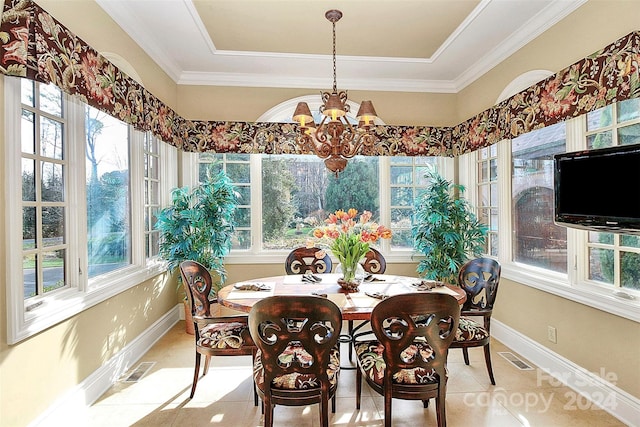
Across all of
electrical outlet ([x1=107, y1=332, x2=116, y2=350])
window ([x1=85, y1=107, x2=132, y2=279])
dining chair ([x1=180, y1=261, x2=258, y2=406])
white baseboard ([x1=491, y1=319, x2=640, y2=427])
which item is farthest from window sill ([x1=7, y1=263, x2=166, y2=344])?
white baseboard ([x1=491, y1=319, x2=640, y2=427])

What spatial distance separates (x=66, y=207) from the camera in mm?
2365

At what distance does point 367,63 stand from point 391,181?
1.48 m

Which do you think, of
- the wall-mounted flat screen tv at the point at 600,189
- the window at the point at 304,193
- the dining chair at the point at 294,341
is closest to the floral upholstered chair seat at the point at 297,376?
the dining chair at the point at 294,341

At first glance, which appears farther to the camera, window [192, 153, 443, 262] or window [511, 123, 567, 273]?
window [192, 153, 443, 262]

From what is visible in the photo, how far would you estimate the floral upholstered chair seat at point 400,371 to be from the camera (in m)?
1.96

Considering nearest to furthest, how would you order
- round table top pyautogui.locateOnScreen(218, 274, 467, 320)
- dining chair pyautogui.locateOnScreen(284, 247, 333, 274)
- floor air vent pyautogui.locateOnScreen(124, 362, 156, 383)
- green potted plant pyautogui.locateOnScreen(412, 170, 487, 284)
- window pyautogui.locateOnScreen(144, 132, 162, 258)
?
round table top pyautogui.locateOnScreen(218, 274, 467, 320)
floor air vent pyautogui.locateOnScreen(124, 362, 156, 383)
dining chair pyautogui.locateOnScreen(284, 247, 333, 274)
window pyautogui.locateOnScreen(144, 132, 162, 258)
green potted plant pyautogui.locateOnScreen(412, 170, 487, 284)

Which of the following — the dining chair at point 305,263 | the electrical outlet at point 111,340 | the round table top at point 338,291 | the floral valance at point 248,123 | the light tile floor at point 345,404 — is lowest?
the light tile floor at point 345,404

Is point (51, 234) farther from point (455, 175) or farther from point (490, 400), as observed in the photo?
point (455, 175)

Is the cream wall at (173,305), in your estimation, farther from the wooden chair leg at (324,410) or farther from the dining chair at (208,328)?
the wooden chair leg at (324,410)

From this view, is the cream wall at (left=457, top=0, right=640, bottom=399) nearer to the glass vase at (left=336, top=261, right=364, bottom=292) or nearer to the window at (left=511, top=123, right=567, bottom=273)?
the window at (left=511, top=123, right=567, bottom=273)

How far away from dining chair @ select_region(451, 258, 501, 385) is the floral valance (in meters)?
1.26

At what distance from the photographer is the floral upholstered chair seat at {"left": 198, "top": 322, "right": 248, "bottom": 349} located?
243 centimetres

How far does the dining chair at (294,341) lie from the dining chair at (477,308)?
3.61ft

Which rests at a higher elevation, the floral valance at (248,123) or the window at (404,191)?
the floral valance at (248,123)
